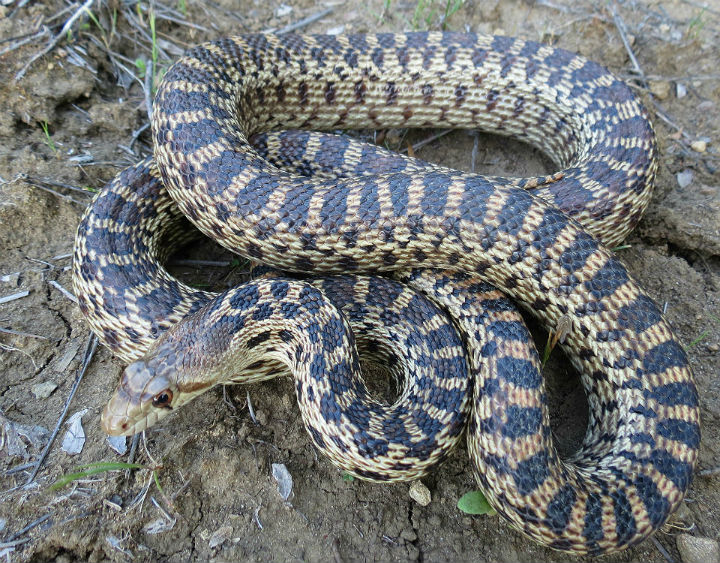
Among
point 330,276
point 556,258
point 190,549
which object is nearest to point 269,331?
point 330,276

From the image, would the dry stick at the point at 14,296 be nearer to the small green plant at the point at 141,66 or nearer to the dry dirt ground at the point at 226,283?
the dry dirt ground at the point at 226,283

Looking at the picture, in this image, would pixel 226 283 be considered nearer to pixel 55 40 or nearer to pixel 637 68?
pixel 55 40

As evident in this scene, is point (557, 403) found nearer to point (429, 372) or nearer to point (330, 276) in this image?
point (429, 372)

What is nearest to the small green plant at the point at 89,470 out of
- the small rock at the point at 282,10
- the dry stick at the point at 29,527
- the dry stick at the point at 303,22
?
the dry stick at the point at 29,527

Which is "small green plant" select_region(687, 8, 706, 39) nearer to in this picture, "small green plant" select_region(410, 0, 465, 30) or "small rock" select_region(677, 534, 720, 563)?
"small green plant" select_region(410, 0, 465, 30)

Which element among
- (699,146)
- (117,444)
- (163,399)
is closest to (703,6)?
(699,146)

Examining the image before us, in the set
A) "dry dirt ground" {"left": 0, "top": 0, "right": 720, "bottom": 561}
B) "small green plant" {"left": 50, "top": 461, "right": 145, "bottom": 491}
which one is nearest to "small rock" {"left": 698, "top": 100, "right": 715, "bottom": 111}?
"dry dirt ground" {"left": 0, "top": 0, "right": 720, "bottom": 561}

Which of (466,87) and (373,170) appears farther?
(466,87)
